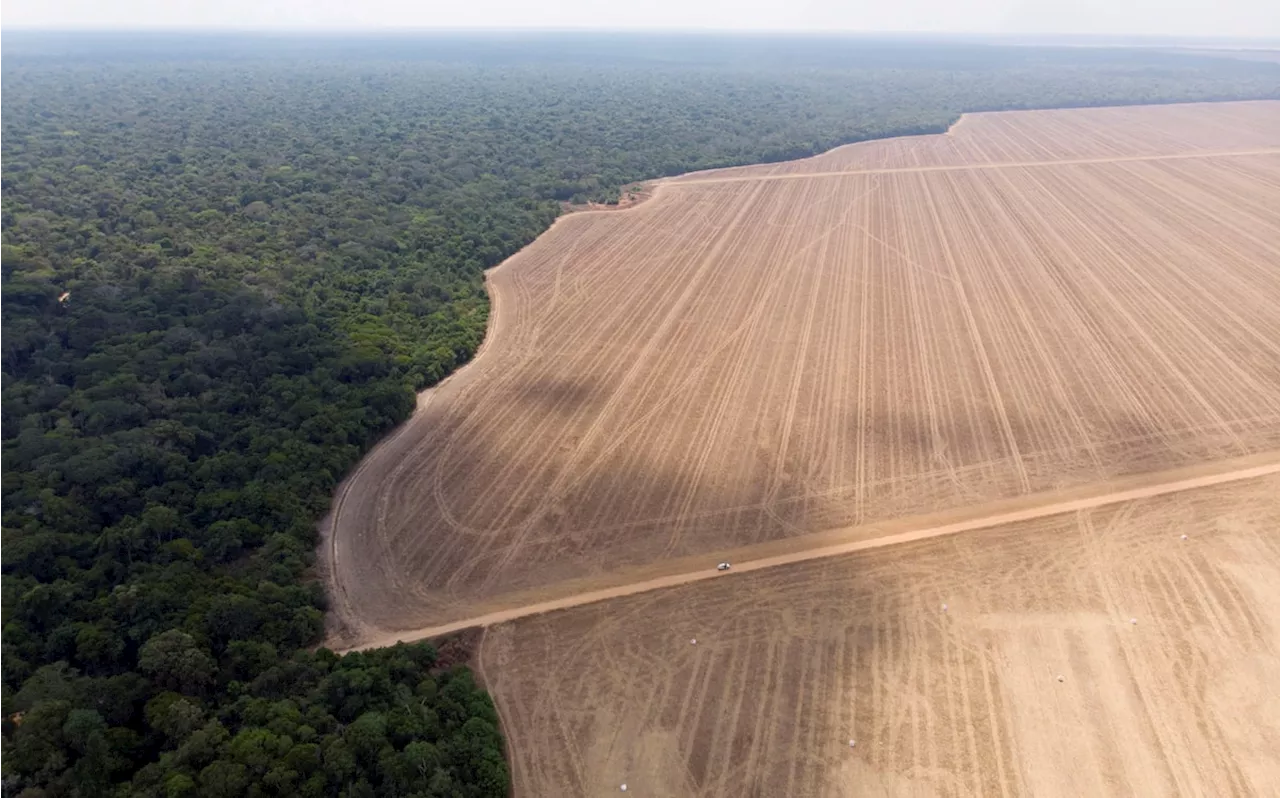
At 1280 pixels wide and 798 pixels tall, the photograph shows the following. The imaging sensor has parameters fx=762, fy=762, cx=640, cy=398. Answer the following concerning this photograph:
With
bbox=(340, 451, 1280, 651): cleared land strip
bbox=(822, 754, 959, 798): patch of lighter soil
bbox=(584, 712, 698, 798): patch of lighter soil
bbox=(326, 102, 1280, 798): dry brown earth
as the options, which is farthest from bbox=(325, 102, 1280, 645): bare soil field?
bbox=(822, 754, 959, 798): patch of lighter soil

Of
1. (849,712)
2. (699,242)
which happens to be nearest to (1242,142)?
(699,242)

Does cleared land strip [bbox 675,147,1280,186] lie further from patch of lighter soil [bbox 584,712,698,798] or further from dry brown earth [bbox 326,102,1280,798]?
patch of lighter soil [bbox 584,712,698,798]

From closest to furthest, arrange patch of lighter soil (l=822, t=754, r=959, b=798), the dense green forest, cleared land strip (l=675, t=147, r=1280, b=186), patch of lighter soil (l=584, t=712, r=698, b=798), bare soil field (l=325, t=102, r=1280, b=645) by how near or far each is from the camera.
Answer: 1. the dense green forest
2. patch of lighter soil (l=822, t=754, r=959, b=798)
3. patch of lighter soil (l=584, t=712, r=698, b=798)
4. bare soil field (l=325, t=102, r=1280, b=645)
5. cleared land strip (l=675, t=147, r=1280, b=186)

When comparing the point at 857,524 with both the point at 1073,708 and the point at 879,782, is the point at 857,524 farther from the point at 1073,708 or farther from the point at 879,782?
the point at 879,782

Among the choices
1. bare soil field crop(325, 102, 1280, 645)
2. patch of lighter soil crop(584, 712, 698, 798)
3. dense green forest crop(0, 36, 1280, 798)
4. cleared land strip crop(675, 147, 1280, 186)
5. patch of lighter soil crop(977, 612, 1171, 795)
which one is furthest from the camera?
cleared land strip crop(675, 147, 1280, 186)

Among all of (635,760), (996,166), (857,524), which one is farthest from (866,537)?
(996,166)

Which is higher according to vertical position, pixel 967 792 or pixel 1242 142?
pixel 1242 142

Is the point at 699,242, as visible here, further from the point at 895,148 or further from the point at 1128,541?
the point at 895,148

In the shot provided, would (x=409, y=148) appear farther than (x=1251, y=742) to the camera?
Yes
